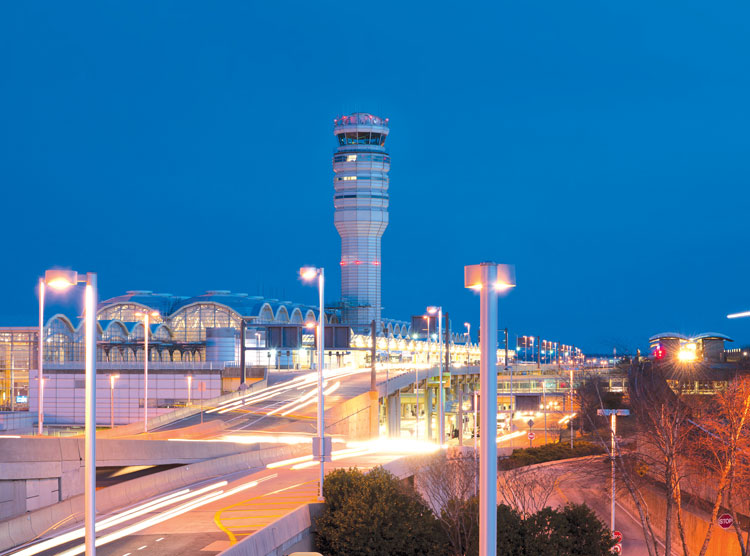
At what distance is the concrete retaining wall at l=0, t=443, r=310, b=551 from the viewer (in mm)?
22922

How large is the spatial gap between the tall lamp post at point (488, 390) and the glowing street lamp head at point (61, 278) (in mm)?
6856

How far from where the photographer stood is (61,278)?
573 inches

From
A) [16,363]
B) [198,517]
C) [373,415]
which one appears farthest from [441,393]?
[16,363]

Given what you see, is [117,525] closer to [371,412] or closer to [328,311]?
[371,412]

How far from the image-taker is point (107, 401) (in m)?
93.2

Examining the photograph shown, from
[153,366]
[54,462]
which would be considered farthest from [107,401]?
[54,462]

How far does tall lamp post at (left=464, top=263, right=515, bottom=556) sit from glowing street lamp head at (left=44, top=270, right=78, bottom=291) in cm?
686

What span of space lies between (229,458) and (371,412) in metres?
21.3

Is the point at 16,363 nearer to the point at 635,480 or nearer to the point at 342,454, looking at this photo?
the point at 342,454

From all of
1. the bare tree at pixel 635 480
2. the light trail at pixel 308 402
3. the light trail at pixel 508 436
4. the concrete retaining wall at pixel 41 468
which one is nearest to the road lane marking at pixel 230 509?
the concrete retaining wall at pixel 41 468

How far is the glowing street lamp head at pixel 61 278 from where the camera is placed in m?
14.6

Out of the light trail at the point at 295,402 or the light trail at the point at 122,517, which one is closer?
the light trail at the point at 122,517

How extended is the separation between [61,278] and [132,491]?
16.6 meters

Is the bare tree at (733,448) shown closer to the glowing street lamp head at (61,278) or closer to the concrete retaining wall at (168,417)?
the glowing street lamp head at (61,278)
